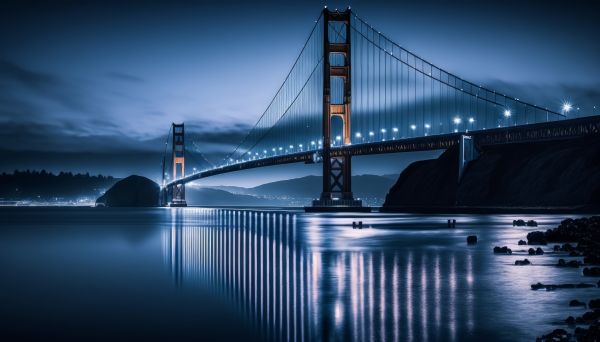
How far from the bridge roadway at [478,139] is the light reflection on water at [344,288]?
47.8 m

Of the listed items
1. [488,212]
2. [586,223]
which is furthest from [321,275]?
[488,212]

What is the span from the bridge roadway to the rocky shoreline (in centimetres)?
3863

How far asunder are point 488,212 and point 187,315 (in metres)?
60.6

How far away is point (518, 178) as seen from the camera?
70562 millimetres

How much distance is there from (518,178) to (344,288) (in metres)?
63.7

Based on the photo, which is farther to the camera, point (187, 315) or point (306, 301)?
point (306, 301)

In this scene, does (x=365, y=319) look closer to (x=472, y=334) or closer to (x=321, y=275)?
(x=472, y=334)

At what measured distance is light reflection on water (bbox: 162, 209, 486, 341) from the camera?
24.0 feet

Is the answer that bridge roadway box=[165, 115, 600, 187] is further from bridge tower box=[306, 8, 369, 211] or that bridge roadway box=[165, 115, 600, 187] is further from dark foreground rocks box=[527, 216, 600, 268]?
dark foreground rocks box=[527, 216, 600, 268]

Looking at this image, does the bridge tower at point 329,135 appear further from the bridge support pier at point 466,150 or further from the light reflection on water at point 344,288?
the light reflection on water at point 344,288

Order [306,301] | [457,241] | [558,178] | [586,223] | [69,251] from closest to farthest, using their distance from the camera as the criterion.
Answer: [306,301] → [69,251] → [457,241] → [586,223] → [558,178]

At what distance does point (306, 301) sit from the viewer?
927 centimetres

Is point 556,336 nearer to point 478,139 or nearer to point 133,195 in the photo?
point 478,139

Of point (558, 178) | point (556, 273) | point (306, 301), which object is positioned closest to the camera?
point (306, 301)
